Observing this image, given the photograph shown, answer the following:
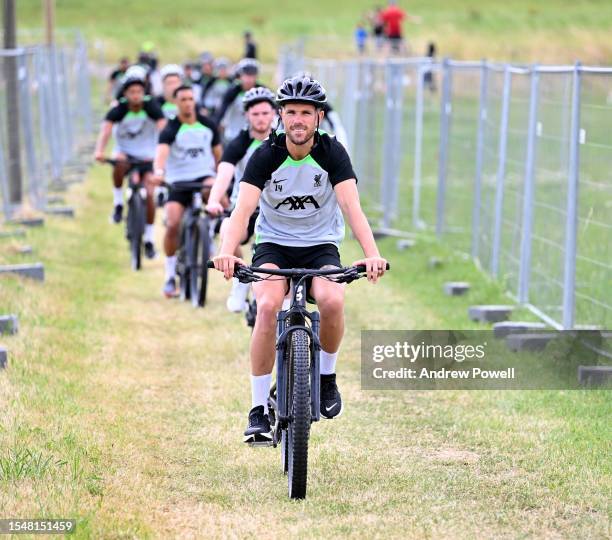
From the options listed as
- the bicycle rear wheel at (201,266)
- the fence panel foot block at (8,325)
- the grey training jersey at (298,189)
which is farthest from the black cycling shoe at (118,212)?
the grey training jersey at (298,189)

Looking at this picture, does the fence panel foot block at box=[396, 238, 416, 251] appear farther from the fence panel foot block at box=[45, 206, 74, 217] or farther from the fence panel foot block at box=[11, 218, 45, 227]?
the fence panel foot block at box=[45, 206, 74, 217]

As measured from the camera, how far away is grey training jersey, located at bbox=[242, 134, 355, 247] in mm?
7551

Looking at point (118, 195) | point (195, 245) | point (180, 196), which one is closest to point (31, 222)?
point (118, 195)

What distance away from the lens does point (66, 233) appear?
61.8 ft

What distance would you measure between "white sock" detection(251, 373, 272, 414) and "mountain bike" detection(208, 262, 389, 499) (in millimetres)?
278

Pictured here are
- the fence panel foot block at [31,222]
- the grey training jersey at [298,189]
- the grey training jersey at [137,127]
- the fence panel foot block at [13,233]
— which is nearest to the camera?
the grey training jersey at [298,189]

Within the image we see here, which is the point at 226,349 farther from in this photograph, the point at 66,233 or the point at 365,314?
the point at 66,233

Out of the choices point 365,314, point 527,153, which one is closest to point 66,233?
point 365,314

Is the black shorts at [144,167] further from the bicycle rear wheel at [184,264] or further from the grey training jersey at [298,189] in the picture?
the grey training jersey at [298,189]

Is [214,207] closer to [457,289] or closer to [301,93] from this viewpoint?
[301,93]

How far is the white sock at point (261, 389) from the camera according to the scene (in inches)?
302

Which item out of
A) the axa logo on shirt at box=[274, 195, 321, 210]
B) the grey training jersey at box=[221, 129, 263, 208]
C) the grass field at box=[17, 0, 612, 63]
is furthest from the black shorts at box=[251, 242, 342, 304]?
the grass field at box=[17, 0, 612, 63]

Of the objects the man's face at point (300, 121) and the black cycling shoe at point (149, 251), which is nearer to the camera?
the man's face at point (300, 121)

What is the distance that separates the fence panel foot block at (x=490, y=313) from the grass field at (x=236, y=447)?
0.43ft
